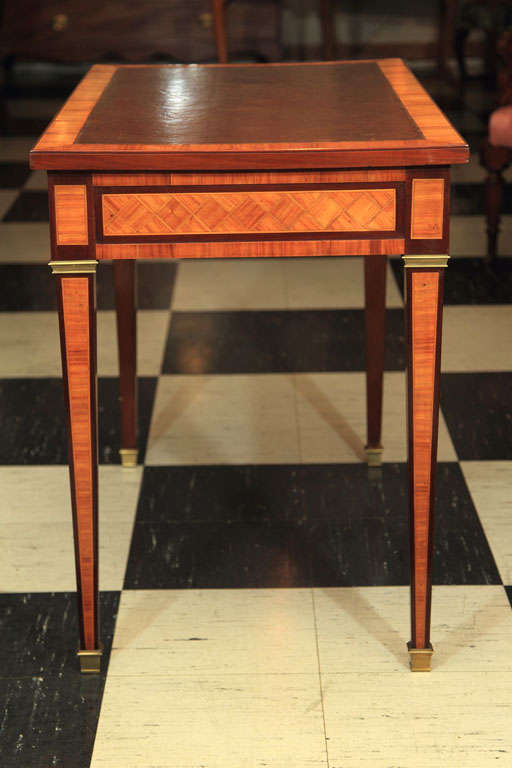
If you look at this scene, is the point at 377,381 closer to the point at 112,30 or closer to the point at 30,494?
the point at 30,494

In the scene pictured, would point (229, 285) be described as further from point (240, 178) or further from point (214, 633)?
point (240, 178)

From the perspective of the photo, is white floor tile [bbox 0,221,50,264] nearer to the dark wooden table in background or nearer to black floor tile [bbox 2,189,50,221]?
black floor tile [bbox 2,189,50,221]

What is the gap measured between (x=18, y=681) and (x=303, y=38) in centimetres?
452

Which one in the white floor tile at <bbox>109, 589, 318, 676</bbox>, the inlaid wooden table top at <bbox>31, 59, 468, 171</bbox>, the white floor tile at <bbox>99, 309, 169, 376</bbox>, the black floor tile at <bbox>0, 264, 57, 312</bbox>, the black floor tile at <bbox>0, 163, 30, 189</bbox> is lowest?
the white floor tile at <bbox>99, 309, 169, 376</bbox>

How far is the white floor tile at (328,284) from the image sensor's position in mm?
2510

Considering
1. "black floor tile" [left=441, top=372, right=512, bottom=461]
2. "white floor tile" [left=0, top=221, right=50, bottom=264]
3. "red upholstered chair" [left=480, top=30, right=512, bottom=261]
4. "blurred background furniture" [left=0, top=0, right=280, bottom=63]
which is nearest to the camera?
"black floor tile" [left=441, top=372, right=512, bottom=461]

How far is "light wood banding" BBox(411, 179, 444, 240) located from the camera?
3.65 feet

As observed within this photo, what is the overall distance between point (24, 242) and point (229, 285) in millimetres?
673

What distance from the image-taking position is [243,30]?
436 cm

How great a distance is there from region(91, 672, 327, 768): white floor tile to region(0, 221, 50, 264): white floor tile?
171cm

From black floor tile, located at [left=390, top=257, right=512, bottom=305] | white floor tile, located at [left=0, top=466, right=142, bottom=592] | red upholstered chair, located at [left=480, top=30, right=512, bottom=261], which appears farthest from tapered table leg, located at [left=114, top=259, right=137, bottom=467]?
red upholstered chair, located at [left=480, top=30, right=512, bottom=261]

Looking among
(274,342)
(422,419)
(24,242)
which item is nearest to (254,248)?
(422,419)

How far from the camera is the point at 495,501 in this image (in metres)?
1.66

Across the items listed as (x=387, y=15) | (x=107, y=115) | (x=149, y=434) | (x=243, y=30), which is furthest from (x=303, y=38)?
(x=107, y=115)
